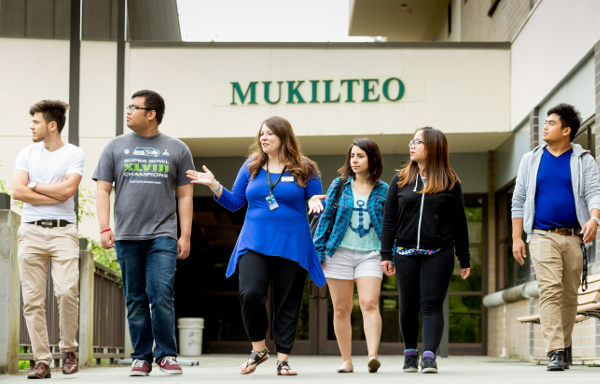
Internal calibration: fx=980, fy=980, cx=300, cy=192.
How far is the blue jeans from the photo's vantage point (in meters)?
6.49

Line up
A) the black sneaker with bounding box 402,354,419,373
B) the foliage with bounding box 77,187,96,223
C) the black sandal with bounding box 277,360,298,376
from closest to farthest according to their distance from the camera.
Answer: the black sandal with bounding box 277,360,298,376, the black sneaker with bounding box 402,354,419,373, the foliage with bounding box 77,187,96,223

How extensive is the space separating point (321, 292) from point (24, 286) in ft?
39.2

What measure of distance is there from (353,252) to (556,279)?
4.92 feet

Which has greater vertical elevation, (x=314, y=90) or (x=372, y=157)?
(x=314, y=90)

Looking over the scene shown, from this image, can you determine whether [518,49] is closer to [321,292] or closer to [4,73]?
[321,292]

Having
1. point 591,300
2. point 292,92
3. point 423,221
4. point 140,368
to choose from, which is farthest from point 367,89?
point 140,368

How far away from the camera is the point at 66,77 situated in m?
15.9

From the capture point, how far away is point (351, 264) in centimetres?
728

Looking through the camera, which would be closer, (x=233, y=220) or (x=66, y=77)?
(x=66, y=77)

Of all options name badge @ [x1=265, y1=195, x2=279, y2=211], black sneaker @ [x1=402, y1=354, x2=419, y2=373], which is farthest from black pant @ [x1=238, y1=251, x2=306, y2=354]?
black sneaker @ [x1=402, y1=354, x2=419, y2=373]

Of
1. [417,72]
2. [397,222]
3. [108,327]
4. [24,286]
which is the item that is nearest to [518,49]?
[417,72]

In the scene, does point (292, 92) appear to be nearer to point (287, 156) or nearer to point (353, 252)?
point (353, 252)

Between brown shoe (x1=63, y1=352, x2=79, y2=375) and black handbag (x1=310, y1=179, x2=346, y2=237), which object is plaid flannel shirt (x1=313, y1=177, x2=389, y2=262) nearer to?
black handbag (x1=310, y1=179, x2=346, y2=237)

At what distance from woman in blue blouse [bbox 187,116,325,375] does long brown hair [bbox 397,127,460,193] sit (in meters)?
0.71
